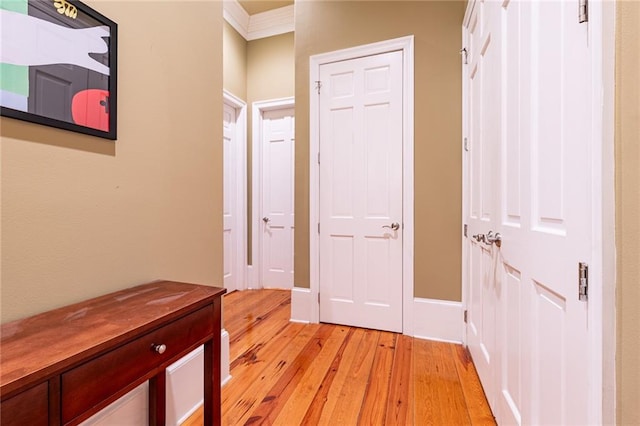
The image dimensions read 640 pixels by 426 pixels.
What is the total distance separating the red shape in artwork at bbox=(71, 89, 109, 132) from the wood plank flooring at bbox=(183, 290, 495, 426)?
140 cm

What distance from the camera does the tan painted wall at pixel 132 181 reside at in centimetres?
90

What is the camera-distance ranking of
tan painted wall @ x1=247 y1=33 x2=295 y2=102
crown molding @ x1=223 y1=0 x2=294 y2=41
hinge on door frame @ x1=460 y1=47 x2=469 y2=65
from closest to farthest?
hinge on door frame @ x1=460 y1=47 x2=469 y2=65, crown molding @ x1=223 y1=0 x2=294 y2=41, tan painted wall @ x1=247 y1=33 x2=295 y2=102

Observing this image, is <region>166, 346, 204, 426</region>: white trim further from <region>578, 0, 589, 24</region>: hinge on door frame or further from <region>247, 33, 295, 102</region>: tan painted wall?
<region>247, 33, 295, 102</region>: tan painted wall

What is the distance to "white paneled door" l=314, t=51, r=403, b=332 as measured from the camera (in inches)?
95.3

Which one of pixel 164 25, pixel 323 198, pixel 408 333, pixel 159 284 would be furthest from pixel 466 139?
pixel 159 284

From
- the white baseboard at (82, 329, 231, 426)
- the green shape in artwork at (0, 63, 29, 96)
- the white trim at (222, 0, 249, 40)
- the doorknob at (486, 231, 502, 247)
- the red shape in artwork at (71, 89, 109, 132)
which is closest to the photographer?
the green shape in artwork at (0, 63, 29, 96)

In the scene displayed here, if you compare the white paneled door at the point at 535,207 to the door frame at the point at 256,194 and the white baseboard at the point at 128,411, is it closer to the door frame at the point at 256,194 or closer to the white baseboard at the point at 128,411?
the white baseboard at the point at 128,411

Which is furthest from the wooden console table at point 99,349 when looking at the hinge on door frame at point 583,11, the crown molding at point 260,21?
the crown molding at point 260,21

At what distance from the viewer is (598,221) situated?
2.12 feet

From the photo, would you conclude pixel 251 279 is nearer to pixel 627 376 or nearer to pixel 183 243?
pixel 183 243

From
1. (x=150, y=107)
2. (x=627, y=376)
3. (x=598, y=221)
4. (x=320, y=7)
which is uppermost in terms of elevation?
(x=320, y=7)

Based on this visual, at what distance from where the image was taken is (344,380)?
176cm

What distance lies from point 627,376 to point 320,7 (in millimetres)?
3035

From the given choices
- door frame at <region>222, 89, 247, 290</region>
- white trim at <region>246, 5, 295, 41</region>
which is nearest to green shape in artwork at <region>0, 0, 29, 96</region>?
door frame at <region>222, 89, 247, 290</region>
